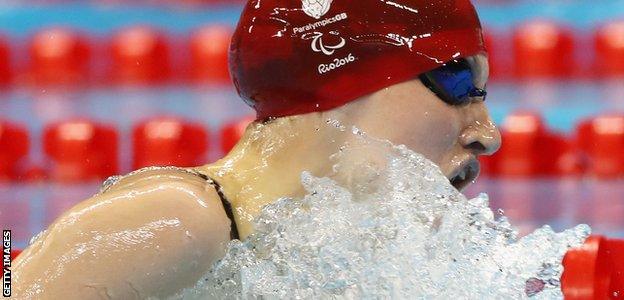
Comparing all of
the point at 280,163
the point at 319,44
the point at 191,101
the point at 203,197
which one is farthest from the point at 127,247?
the point at 191,101

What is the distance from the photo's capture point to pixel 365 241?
3.25 feet

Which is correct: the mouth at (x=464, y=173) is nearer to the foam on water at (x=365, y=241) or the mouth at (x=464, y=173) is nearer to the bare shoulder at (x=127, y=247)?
the foam on water at (x=365, y=241)

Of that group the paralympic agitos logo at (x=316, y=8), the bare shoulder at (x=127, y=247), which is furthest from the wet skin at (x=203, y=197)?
the paralympic agitos logo at (x=316, y=8)

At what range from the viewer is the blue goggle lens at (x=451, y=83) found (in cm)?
100

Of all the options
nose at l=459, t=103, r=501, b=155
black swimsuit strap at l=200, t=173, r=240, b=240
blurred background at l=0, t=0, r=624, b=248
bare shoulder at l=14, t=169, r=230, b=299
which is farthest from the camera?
blurred background at l=0, t=0, r=624, b=248

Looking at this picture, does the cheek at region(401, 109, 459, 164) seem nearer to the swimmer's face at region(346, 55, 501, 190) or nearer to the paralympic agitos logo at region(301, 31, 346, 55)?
the swimmer's face at region(346, 55, 501, 190)

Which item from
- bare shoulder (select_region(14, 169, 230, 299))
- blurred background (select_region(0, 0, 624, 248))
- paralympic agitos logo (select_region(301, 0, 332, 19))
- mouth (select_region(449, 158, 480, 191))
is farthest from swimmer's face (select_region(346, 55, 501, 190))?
blurred background (select_region(0, 0, 624, 248))

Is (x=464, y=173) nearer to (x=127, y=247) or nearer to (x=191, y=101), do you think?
(x=127, y=247)

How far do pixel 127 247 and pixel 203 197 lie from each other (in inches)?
3.9

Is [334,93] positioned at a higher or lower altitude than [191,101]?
higher

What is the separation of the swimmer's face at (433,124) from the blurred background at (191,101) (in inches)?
91.4

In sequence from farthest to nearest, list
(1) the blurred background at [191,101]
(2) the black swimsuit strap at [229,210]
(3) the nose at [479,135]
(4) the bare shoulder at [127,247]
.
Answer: (1) the blurred background at [191,101]
(3) the nose at [479,135]
(2) the black swimsuit strap at [229,210]
(4) the bare shoulder at [127,247]

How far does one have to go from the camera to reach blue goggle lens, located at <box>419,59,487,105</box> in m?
1.00

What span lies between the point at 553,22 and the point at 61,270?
142 inches
